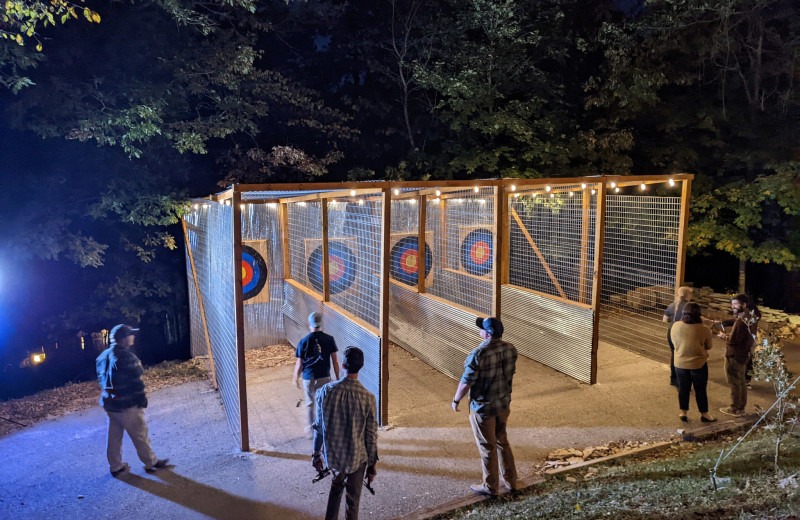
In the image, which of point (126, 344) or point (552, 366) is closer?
point (126, 344)

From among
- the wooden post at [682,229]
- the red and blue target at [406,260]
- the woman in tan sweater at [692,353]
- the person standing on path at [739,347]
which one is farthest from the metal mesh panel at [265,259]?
the person standing on path at [739,347]

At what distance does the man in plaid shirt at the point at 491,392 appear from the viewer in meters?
3.77

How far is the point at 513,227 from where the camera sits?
29.8 feet

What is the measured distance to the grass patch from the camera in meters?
2.97

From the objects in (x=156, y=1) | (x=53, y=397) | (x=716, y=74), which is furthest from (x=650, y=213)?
(x=53, y=397)

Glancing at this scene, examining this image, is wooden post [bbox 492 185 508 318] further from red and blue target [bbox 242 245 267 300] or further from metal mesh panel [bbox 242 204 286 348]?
red and blue target [bbox 242 245 267 300]

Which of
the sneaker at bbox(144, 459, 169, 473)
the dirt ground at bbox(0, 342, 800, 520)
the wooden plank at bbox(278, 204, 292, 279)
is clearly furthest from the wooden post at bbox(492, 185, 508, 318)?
the wooden plank at bbox(278, 204, 292, 279)

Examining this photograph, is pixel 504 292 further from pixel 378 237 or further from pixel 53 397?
pixel 53 397

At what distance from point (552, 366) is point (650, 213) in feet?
8.36

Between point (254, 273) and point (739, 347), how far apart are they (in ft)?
24.4

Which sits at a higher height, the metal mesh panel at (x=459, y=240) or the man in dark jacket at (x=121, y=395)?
the metal mesh panel at (x=459, y=240)

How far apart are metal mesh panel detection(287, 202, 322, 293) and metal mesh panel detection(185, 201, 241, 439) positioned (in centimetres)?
162

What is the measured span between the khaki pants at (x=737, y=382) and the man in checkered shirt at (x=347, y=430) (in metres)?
4.16

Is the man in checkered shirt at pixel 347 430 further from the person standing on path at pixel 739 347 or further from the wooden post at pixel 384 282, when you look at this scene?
the person standing on path at pixel 739 347
